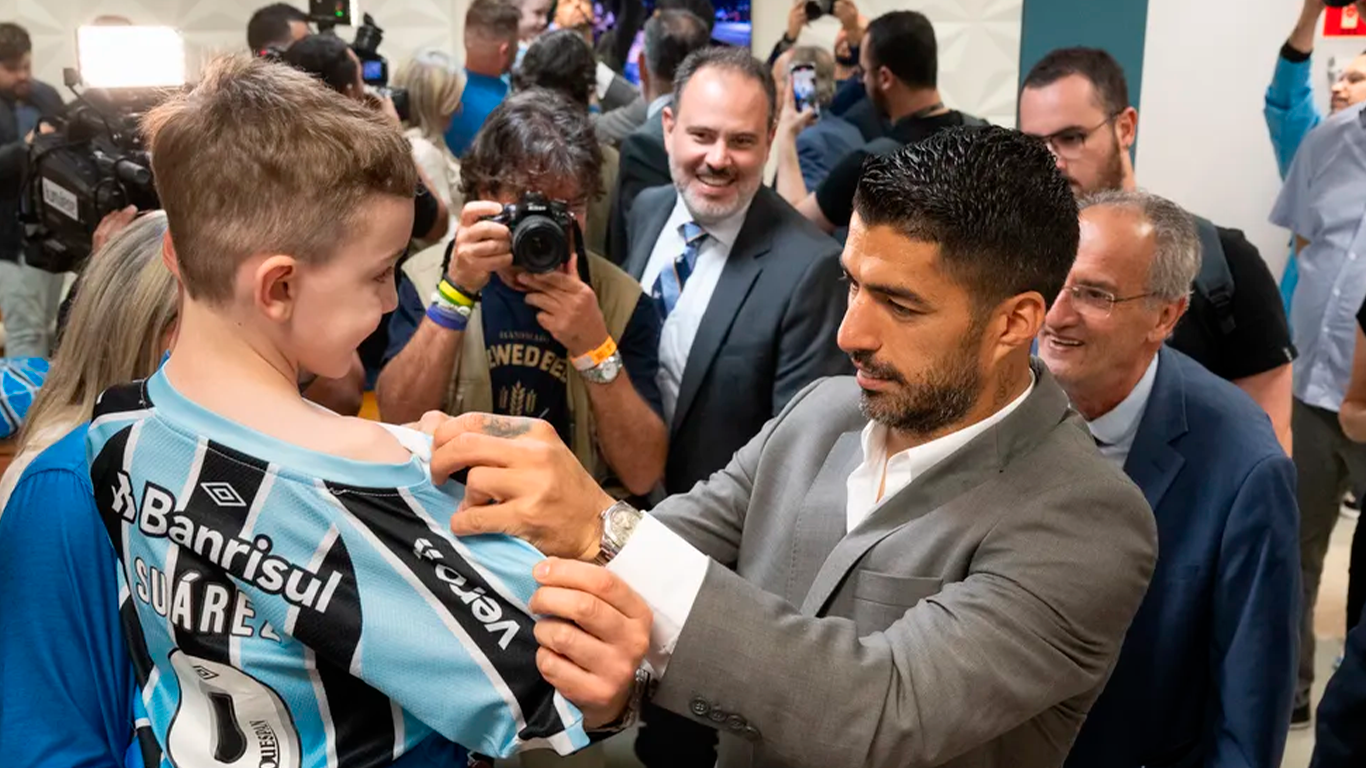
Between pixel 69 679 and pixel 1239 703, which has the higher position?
pixel 69 679

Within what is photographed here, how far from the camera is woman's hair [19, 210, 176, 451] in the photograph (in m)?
1.55

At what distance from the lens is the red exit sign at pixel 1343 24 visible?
17.2 feet

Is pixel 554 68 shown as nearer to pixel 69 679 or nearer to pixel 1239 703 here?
pixel 1239 703

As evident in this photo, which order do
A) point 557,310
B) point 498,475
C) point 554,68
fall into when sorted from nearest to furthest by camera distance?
point 498,475
point 557,310
point 554,68

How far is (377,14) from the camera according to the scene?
7.04 m

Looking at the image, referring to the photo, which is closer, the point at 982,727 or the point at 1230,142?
the point at 982,727

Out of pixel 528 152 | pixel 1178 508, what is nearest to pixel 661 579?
pixel 1178 508

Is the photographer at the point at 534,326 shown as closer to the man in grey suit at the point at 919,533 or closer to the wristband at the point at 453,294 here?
the wristband at the point at 453,294

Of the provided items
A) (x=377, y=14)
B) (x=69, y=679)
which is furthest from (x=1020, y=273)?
(x=377, y=14)

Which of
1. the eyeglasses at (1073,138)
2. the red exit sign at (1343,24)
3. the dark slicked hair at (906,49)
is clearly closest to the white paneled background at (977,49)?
the red exit sign at (1343,24)

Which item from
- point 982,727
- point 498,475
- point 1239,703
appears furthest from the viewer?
point 1239,703

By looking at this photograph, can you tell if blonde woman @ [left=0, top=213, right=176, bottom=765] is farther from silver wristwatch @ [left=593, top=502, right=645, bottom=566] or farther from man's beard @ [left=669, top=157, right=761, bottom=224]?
man's beard @ [left=669, top=157, right=761, bottom=224]

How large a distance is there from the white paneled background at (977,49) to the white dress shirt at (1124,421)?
4342 mm

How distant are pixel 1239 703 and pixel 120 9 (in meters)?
6.55
